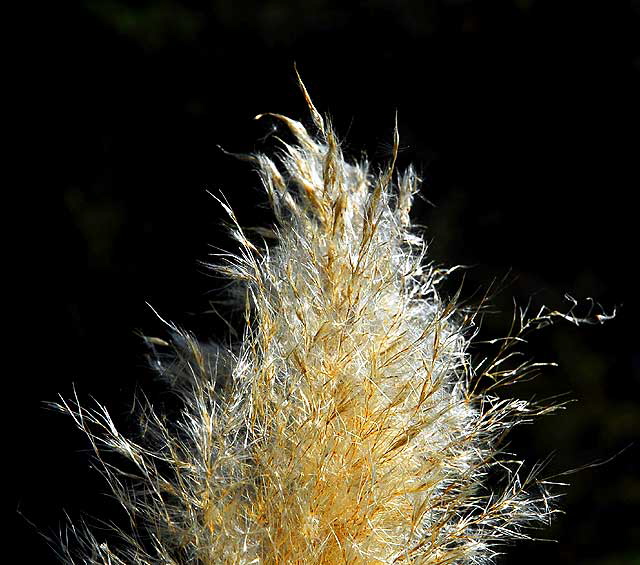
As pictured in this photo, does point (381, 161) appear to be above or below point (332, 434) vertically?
below

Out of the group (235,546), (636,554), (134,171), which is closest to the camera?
(235,546)

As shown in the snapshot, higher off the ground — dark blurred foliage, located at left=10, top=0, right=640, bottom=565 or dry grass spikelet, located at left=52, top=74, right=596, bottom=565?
dry grass spikelet, located at left=52, top=74, right=596, bottom=565

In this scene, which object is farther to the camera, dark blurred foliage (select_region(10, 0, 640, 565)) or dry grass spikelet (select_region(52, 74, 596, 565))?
dark blurred foliage (select_region(10, 0, 640, 565))

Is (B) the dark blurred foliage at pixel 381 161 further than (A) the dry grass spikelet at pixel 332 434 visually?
Yes

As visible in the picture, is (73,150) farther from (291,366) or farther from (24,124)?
(291,366)

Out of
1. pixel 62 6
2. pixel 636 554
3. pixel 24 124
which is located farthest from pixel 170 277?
pixel 636 554
